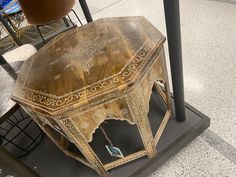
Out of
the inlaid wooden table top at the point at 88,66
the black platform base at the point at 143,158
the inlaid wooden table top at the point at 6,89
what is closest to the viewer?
the inlaid wooden table top at the point at 88,66

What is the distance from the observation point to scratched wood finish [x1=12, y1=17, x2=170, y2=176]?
701 mm

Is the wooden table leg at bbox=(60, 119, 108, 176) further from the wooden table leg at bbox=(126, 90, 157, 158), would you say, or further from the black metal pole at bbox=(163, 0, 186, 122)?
the black metal pole at bbox=(163, 0, 186, 122)

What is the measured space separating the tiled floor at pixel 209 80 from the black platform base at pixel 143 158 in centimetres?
8

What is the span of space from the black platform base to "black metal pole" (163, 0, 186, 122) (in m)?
0.08

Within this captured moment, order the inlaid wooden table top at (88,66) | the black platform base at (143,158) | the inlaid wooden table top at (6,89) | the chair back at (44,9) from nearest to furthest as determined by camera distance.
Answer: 1. the inlaid wooden table top at (88,66)
2. the inlaid wooden table top at (6,89)
3. the black platform base at (143,158)
4. the chair back at (44,9)

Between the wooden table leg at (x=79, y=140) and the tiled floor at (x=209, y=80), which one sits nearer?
the wooden table leg at (x=79, y=140)

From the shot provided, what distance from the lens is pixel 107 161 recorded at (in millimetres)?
1070

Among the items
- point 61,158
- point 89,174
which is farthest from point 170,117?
point 61,158

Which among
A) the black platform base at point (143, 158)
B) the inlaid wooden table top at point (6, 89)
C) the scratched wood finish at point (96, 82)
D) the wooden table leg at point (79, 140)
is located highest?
the scratched wood finish at point (96, 82)

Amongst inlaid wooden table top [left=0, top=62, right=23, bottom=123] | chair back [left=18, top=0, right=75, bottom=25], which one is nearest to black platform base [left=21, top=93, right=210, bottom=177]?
inlaid wooden table top [left=0, top=62, right=23, bottom=123]

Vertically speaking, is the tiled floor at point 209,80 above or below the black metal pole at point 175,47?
below

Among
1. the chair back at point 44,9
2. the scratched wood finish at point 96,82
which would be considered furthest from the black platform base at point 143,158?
the chair back at point 44,9

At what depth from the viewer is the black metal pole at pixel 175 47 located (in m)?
0.76

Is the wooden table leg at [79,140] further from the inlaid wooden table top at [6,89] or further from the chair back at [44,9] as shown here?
the chair back at [44,9]
